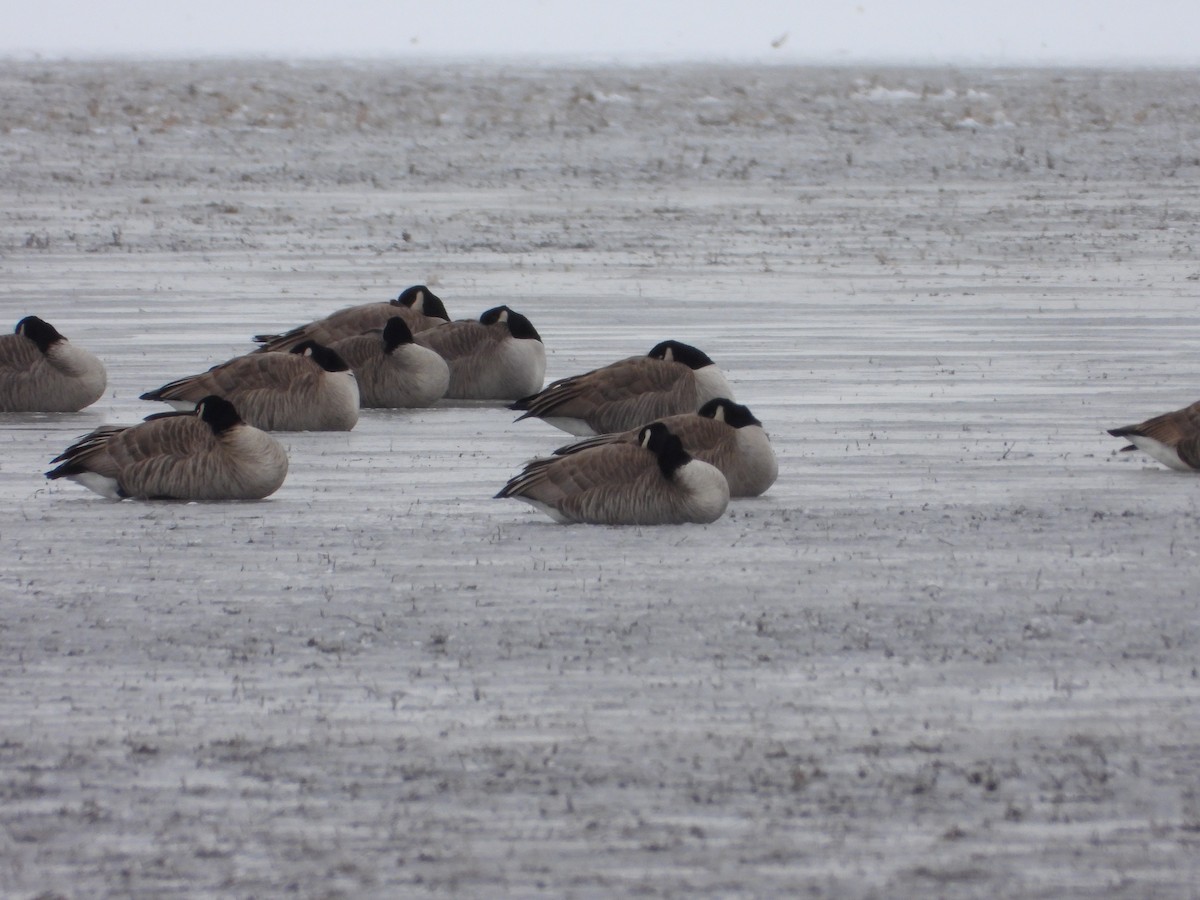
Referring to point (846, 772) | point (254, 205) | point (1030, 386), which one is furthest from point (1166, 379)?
point (254, 205)

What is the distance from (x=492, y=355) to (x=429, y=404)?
0.48 m

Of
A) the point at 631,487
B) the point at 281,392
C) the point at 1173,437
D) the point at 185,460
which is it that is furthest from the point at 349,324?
the point at 1173,437

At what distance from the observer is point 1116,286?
18.1m

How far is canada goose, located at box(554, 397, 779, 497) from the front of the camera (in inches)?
352

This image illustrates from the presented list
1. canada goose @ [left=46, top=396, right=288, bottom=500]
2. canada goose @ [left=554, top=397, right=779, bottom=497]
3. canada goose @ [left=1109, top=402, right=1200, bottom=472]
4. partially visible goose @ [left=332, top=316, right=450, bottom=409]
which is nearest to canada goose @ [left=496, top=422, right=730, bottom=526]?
canada goose @ [left=554, top=397, right=779, bottom=497]

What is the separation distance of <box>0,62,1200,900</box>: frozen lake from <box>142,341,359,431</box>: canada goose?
0.94 ft

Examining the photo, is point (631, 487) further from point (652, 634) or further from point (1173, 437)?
point (1173, 437)

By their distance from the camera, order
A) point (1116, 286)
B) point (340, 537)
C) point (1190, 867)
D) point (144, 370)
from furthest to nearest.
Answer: point (1116, 286) → point (144, 370) → point (340, 537) → point (1190, 867)

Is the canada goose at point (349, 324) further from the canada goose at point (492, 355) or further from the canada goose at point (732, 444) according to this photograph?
the canada goose at point (732, 444)

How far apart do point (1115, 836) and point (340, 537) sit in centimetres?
418

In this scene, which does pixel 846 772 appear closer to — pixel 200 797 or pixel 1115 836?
pixel 1115 836

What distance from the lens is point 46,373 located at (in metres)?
11.6

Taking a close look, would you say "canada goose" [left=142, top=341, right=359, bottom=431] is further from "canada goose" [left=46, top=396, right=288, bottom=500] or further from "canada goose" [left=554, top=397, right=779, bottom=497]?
"canada goose" [left=554, top=397, right=779, bottom=497]

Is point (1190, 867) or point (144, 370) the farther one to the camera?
point (144, 370)
